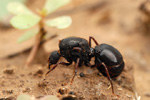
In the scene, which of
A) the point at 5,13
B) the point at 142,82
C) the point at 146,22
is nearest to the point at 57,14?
the point at 5,13

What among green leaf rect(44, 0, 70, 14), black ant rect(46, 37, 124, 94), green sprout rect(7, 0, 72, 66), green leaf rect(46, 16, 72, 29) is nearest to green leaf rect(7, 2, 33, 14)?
green sprout rect(7, 0, 72, 66)

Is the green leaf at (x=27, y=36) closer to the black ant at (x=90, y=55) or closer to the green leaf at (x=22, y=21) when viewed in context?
the green leaf at (x=22, y=21)

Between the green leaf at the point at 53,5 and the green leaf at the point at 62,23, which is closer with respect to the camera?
the green leaf at the point at 62,23

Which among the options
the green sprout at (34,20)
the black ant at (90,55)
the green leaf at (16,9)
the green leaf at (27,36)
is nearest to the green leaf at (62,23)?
the green sprout at (34,20)

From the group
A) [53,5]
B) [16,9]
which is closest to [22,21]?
[16,9]

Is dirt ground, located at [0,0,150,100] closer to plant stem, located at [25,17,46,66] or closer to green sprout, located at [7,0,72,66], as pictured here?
plant stem, located at [25,17,46,66]

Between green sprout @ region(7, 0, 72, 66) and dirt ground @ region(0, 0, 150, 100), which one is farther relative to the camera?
green sprout @ region(7, 0, 72, 66)

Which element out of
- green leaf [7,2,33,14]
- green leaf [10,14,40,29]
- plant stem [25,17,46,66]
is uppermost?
green leaf [7,2,33,14]
